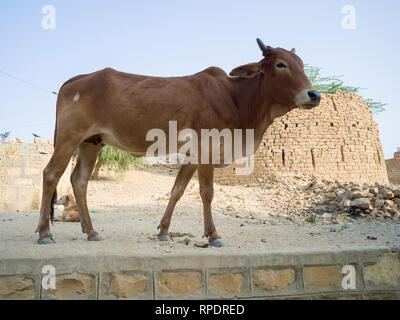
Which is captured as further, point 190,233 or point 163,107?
point 190,233

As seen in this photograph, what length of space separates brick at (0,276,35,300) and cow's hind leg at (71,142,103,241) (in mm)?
1231

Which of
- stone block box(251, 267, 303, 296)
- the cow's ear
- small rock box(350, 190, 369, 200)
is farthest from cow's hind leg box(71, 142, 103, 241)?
small rock box(350, 190, 369, 200)

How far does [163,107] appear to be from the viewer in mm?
3451

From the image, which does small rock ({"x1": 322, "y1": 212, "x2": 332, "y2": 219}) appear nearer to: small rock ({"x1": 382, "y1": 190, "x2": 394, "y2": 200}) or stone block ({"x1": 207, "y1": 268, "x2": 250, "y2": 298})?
small rock ({"x1": 382, "y1": 190, "x2": 394, "y2": 200})

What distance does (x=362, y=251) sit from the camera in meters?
2.95

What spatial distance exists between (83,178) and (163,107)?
1253mm

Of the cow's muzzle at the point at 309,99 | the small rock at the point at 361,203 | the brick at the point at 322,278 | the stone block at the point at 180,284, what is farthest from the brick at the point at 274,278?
the small rock at the point at 361,203

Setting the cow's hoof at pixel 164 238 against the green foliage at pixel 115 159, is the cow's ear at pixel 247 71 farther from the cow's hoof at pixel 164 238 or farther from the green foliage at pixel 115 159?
the green foliage at pixel 115 159

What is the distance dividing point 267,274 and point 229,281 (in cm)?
33

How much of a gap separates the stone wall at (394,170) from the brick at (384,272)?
2641 centimetres

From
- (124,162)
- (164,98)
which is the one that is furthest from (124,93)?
(124,162)

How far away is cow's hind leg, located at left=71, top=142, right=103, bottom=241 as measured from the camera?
373cm

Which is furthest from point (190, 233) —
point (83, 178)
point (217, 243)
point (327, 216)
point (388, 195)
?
point (388, 195)

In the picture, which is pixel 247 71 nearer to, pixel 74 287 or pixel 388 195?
pixel 74 287
